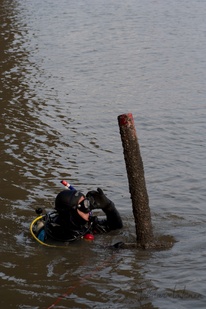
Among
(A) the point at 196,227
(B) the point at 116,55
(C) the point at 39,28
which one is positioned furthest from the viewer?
(C) the point at 39,28

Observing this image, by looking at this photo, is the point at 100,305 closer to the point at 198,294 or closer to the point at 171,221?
the point at 198,294

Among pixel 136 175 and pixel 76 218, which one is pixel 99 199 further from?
pixel 136 175

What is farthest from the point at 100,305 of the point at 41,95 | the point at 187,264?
the point at 41,95

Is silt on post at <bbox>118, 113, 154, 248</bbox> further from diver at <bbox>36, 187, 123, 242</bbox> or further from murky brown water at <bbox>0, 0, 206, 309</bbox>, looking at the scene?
diver at <bbox>36, 187, 123, 242</bbox>

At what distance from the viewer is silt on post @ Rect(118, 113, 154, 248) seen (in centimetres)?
743

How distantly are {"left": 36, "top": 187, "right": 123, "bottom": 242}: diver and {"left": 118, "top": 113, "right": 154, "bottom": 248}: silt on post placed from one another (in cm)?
50

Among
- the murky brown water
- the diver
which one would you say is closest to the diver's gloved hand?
the diver

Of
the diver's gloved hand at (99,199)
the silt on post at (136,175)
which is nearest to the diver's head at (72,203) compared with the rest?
the diver's gloved hand at (99,199)

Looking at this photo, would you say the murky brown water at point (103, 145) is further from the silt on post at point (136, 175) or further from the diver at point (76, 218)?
the silt on post at point (136, 175)

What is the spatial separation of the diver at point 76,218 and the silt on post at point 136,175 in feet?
1.63

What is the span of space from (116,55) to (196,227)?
12.8 metres

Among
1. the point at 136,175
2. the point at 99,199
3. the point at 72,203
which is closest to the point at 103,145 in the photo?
the point at 99,199

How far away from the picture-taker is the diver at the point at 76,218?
7.81 metres

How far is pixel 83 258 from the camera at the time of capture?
26.8 feet
